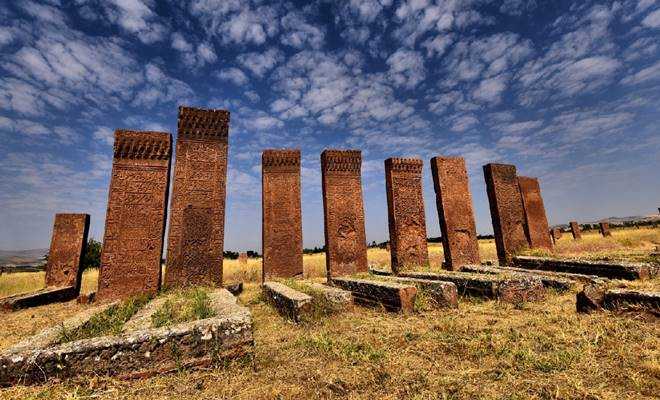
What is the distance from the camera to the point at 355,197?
9.45 m

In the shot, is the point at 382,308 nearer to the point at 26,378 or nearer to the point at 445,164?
the point at 26,378

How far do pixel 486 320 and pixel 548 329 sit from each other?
2.13 feet

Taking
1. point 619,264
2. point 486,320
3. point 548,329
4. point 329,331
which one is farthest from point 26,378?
point 619,264

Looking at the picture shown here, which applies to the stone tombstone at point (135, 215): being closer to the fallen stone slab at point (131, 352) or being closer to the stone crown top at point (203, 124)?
the stone crown top at point (203, 124)

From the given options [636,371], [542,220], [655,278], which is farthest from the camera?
[542,220]

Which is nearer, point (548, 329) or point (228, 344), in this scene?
point (228, 344)

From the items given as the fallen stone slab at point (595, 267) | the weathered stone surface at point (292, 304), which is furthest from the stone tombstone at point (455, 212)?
the weathered stone surface at point (292, 304)

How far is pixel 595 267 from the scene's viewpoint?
656cm

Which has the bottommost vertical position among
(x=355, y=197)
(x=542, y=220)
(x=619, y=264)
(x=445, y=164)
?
(x=619, y=264)

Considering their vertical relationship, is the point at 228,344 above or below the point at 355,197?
below

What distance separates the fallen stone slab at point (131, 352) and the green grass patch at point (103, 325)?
4.9 inches

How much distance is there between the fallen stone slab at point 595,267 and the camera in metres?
5.84

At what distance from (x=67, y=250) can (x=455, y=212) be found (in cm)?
1081

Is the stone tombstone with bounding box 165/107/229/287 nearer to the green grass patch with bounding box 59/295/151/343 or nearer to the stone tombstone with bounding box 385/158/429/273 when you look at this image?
the green grass patch with bounding box 59/295/151/343
